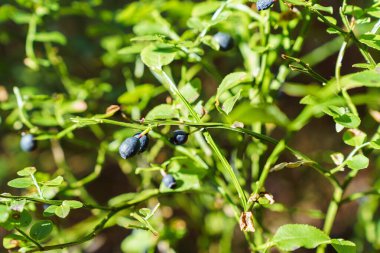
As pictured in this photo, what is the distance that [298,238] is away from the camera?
0.73 m

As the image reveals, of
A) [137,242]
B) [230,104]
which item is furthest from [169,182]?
[137,242]

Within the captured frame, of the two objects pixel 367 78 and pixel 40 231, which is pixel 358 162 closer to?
pixel 367 78

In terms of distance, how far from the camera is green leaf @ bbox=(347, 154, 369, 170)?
78 centimetres

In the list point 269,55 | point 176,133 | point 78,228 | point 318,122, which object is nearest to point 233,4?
point 269,55

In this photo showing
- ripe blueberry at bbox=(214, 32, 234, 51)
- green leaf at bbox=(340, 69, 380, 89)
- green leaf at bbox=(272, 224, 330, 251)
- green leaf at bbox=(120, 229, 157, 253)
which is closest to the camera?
green leaf at bbox=(340, 69, 380, 89)

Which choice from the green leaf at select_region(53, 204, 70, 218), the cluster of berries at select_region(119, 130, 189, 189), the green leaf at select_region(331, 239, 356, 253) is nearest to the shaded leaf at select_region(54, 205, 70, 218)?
the green leaf at select_region(53, 204, 70, 218)

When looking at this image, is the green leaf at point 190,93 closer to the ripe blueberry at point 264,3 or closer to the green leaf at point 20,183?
the ripe blueberry at point 264,3

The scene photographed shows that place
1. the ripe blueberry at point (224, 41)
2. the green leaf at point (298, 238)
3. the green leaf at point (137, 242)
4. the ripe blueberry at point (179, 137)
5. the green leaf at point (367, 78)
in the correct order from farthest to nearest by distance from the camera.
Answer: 1. the green leaf at point (137, 242)
2. the ripe blueberry at point (224, 41)
3. the ripe blueberry at point (179, 137)
4. the green leaf at point (298, 238)
5. the green leaf at point (367, 78)

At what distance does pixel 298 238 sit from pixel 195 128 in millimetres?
252

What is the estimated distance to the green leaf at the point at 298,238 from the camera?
2.34 ft

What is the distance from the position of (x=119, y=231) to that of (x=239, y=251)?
661mm

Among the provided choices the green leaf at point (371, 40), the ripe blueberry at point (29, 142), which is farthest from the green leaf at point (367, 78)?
the ripe blueberry at point (29, 142)

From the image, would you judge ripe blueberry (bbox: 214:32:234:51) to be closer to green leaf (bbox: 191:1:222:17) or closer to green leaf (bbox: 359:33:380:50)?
green leaf (bbox: 191:1:222:17)

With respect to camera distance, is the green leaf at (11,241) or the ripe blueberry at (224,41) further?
the ripe blueberry at (224,41)
